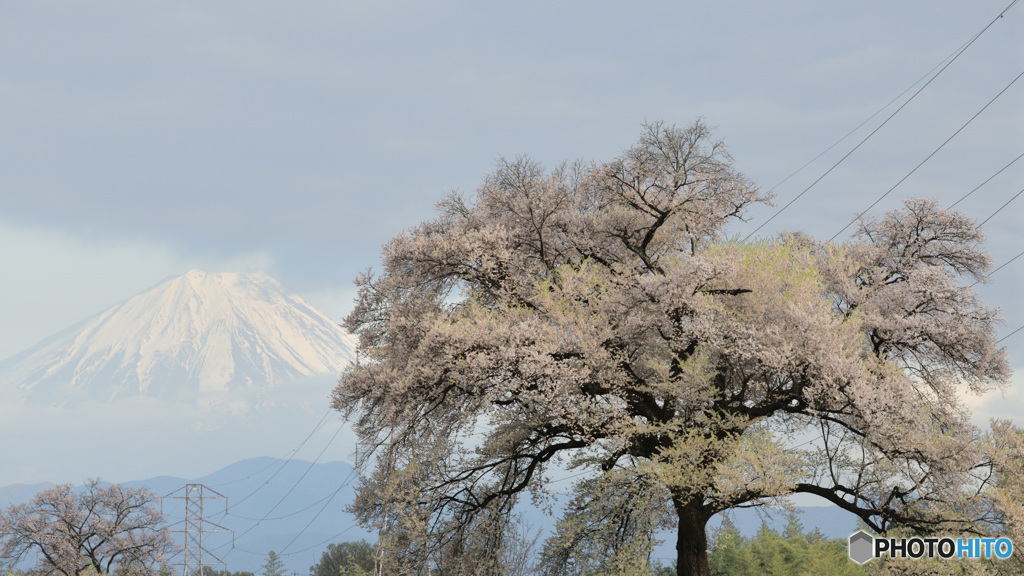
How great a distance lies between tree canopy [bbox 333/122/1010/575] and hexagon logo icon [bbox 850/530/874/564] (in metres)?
0.32

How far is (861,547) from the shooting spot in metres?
17.2

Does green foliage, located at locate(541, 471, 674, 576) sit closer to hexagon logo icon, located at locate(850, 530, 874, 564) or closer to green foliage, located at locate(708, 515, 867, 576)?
hexagon logo icon, located at locate(850, 530, 874, 564)

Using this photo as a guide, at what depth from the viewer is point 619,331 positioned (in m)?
17.0

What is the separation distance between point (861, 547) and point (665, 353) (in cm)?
585

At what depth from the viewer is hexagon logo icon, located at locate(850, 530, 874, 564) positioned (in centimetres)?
1705

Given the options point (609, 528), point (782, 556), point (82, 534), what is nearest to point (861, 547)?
point (609, 528)

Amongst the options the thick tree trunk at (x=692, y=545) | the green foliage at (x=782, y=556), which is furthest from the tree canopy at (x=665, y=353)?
the green foliage at (x=782, y=556)

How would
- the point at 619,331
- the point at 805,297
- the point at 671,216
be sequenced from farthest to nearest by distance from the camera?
1. the point at 671,216
2. the point at 619,331
3. the point at 805,297

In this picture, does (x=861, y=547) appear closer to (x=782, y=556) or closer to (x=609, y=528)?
(x=609, y=528)

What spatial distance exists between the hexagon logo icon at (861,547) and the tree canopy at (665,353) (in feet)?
1.04

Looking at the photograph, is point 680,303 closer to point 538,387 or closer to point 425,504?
point 538,387

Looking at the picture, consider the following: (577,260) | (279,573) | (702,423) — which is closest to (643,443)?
(702,423)

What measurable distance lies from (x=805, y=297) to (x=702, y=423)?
3.45 meters

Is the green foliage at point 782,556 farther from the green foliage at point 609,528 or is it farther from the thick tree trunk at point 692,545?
the green foliage at point 609,528
